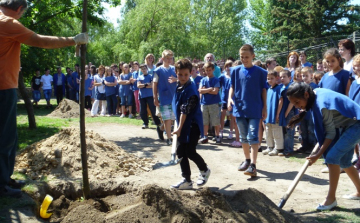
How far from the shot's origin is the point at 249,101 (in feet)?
21.6

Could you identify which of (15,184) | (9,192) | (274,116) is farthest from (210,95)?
(9,192)

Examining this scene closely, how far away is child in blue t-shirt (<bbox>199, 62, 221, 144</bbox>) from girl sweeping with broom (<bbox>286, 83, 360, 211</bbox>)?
4.72 meters

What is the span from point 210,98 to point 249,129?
124 inches

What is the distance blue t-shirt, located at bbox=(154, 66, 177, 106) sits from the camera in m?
8.95

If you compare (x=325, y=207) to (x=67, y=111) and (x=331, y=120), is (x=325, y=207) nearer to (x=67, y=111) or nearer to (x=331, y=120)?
(x=331, y=120)

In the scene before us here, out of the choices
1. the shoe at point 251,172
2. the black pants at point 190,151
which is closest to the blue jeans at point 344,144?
the shoe at point 251,172

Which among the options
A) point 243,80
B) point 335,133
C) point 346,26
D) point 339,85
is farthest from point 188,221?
point 346,26

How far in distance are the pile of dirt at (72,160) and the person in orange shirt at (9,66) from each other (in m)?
1.09

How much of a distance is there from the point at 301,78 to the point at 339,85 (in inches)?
82.5

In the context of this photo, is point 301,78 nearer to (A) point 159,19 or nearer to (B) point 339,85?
(B) point 339,85

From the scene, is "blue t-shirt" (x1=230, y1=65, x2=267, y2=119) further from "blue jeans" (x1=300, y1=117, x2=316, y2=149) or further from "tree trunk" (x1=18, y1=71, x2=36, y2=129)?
"tree trunk" (x1=18, y1=71, x2=36, y2=129)

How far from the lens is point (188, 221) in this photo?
393cm

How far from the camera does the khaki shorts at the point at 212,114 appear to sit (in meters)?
9.65

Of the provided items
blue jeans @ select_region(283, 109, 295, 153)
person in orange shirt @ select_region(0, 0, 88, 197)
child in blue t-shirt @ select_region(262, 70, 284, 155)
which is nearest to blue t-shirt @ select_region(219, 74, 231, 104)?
child in blue t-shirt @ select_region(262, 70, 284, 155)
